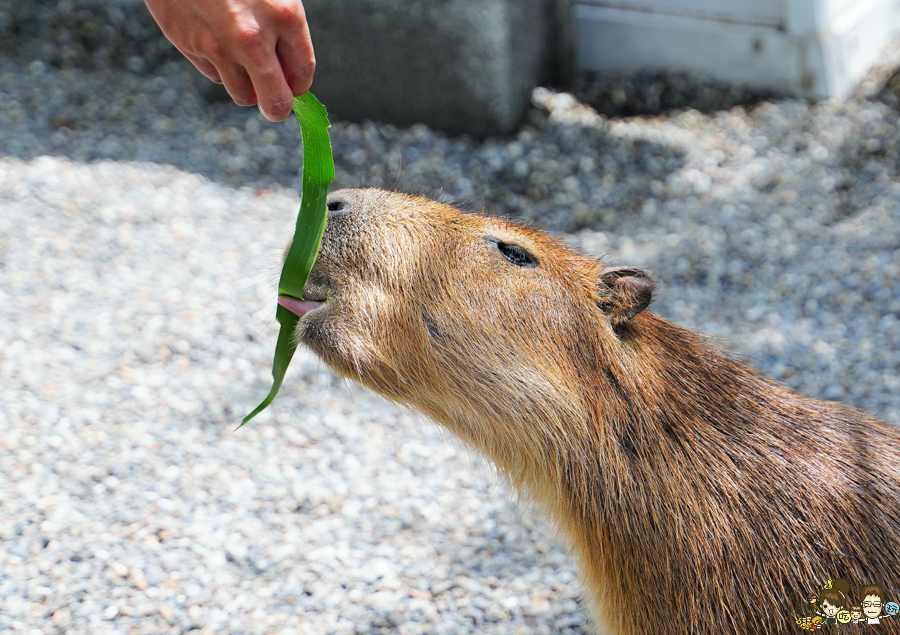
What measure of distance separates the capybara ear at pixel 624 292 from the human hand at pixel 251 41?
1.01 meters

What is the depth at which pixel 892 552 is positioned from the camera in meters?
2.42

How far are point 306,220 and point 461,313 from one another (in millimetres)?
490

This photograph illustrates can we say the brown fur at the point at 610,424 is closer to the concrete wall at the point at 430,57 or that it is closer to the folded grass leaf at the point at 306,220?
the folded grass leaf at the point at 306,220

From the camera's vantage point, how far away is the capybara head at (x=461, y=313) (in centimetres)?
240

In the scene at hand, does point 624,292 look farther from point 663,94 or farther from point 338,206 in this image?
point 663,94

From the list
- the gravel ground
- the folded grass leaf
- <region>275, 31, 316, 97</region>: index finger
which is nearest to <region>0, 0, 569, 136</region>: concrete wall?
the gravel ground

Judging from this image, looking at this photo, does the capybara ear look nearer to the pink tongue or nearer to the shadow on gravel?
the pink tongue

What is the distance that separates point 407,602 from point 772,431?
4.68 feet

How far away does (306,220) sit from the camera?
239 cm

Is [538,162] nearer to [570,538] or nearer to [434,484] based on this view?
[434,484]

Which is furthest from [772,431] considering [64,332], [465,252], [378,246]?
[64,332]

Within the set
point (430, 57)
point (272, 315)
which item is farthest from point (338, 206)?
point (430, 57)

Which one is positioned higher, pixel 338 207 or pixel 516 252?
pixel 338 207

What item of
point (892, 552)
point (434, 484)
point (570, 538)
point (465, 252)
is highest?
point (465, 252)
